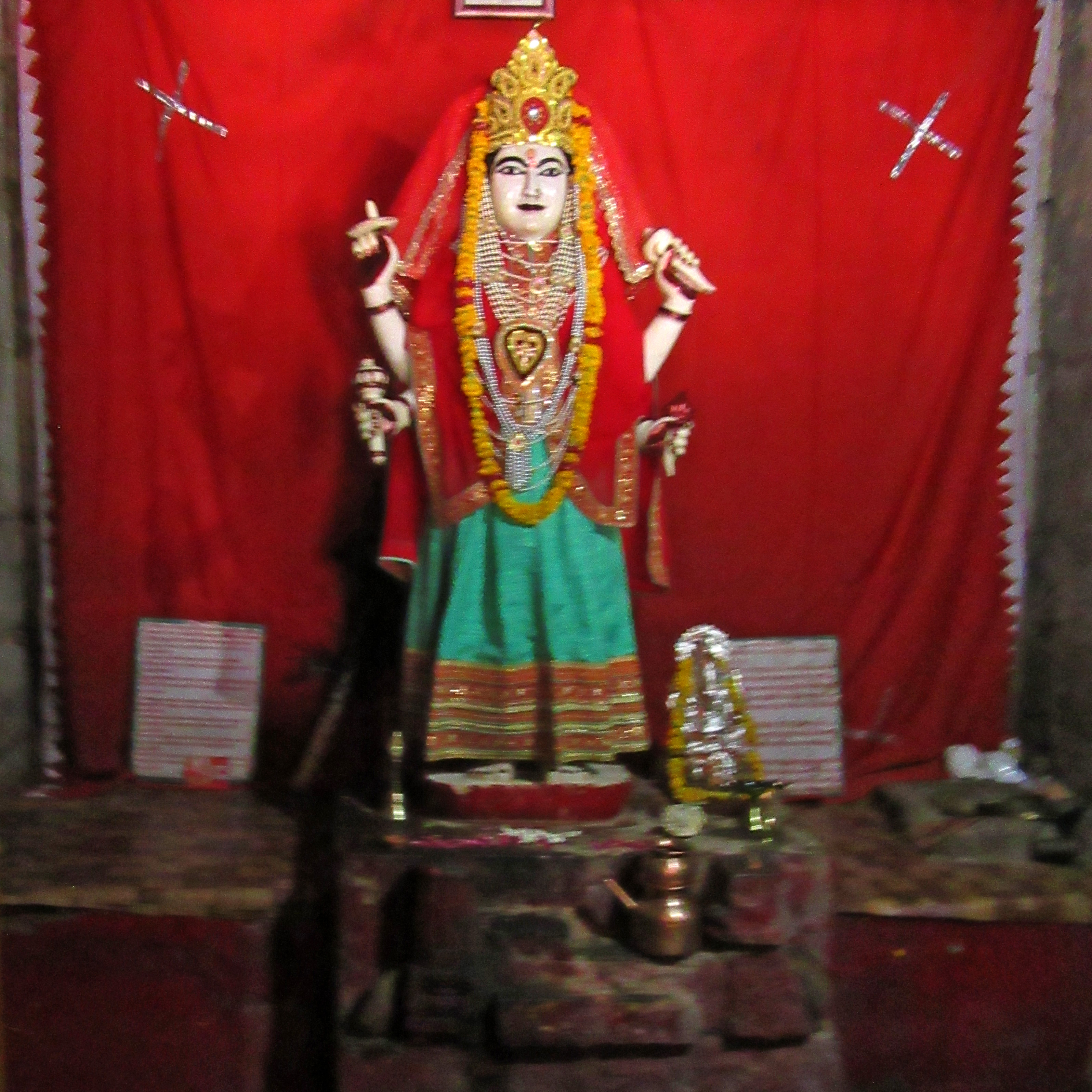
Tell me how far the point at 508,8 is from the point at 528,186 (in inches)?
30.6

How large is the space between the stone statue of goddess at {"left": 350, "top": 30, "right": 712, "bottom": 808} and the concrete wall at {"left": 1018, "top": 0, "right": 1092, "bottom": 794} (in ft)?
3.77

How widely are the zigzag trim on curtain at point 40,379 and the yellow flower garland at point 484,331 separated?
3.99 ft

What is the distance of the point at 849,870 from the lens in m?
2.64

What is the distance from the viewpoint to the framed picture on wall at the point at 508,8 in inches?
115

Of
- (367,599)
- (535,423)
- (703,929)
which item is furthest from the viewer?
(367,599)

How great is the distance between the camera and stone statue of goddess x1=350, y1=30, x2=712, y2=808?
2.47 metres

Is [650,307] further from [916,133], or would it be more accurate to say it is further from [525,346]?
[916,133]

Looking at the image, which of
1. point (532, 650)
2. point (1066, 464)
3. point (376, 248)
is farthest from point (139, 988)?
point (1066, 464)

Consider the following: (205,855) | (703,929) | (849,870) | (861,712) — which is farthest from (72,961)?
(861,712)

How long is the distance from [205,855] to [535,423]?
1201 mm

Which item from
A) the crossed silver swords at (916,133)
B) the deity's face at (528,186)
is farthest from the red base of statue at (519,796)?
the crossed silver swords at (916,133)

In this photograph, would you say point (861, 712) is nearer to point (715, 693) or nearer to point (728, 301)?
point (715, 693)

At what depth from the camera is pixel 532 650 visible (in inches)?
99.5

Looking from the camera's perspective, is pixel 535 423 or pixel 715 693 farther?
pixel 715 693
